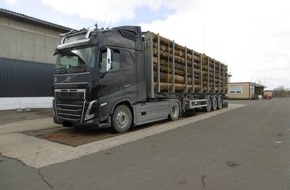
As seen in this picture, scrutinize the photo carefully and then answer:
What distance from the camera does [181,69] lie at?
14867 millimetres

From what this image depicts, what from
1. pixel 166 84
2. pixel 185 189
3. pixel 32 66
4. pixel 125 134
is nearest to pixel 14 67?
pixel 32 66

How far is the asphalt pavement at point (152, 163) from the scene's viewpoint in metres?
5.09

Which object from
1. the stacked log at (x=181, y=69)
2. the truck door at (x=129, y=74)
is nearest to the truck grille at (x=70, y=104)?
the truck door at (x=129, y=74)

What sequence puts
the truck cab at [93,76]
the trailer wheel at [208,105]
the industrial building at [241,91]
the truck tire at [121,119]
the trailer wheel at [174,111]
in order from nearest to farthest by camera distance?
1. the truck cab at [93,76]
2. the truck tire at [121,119]
3. the trailer wheel at [174,111]
4. the trailer wheel at [208,105]
5. the industrial building at [241,91]

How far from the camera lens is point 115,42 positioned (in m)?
10.1

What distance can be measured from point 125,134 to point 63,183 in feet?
16.5

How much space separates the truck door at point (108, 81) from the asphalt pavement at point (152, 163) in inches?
45.5

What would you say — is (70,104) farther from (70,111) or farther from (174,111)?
(174,111)

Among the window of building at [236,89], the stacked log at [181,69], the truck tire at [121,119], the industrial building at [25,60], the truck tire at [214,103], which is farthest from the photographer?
the window of building at [236,89]

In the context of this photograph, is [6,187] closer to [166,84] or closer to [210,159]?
[210,159]

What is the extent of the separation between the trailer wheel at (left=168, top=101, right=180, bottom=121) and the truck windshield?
5593 mm

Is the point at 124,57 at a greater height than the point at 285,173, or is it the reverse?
the point at 124,57

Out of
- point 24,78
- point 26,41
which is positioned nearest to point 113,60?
point 24,78

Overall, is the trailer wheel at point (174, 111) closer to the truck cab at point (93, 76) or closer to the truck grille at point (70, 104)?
the truck cab at point (93, 76)
